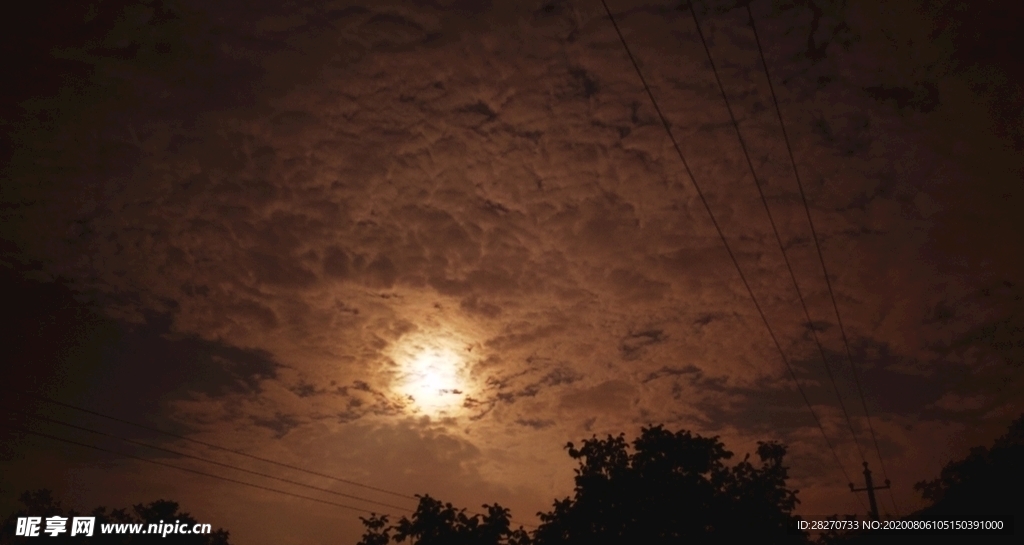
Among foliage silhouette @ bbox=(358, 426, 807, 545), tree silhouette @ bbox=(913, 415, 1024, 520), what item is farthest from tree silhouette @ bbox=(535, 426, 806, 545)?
tree silhouette @ bbox=(913, 415, 1024, 520)

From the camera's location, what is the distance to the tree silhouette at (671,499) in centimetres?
1695

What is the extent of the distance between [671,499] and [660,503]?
1.22 feet

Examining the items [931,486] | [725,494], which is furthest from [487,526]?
[931,486]

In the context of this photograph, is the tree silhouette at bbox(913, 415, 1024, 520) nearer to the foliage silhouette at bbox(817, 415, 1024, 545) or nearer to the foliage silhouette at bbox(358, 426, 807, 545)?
the foliage silhouette at bbox(817, 415, 1024, 545)

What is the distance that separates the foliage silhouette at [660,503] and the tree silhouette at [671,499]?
30 mm

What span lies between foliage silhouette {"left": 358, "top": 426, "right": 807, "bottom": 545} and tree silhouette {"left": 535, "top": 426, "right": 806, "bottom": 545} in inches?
1.2

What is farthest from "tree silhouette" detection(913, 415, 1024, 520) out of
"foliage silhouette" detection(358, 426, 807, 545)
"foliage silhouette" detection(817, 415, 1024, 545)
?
"foliage silhouette" detection(358, 426, 807, 545)

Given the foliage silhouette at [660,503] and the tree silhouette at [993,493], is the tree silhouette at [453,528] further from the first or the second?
the tree silhouette at [993,493]

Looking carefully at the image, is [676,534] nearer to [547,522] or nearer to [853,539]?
[547,522]

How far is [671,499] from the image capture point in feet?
56.4

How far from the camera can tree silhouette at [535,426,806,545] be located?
667 inches

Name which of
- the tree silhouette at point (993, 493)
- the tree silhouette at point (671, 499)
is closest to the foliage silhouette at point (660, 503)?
the tree silhouette at point (671, 499)

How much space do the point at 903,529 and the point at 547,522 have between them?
12669 millimetres

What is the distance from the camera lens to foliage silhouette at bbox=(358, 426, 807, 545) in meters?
17.0
